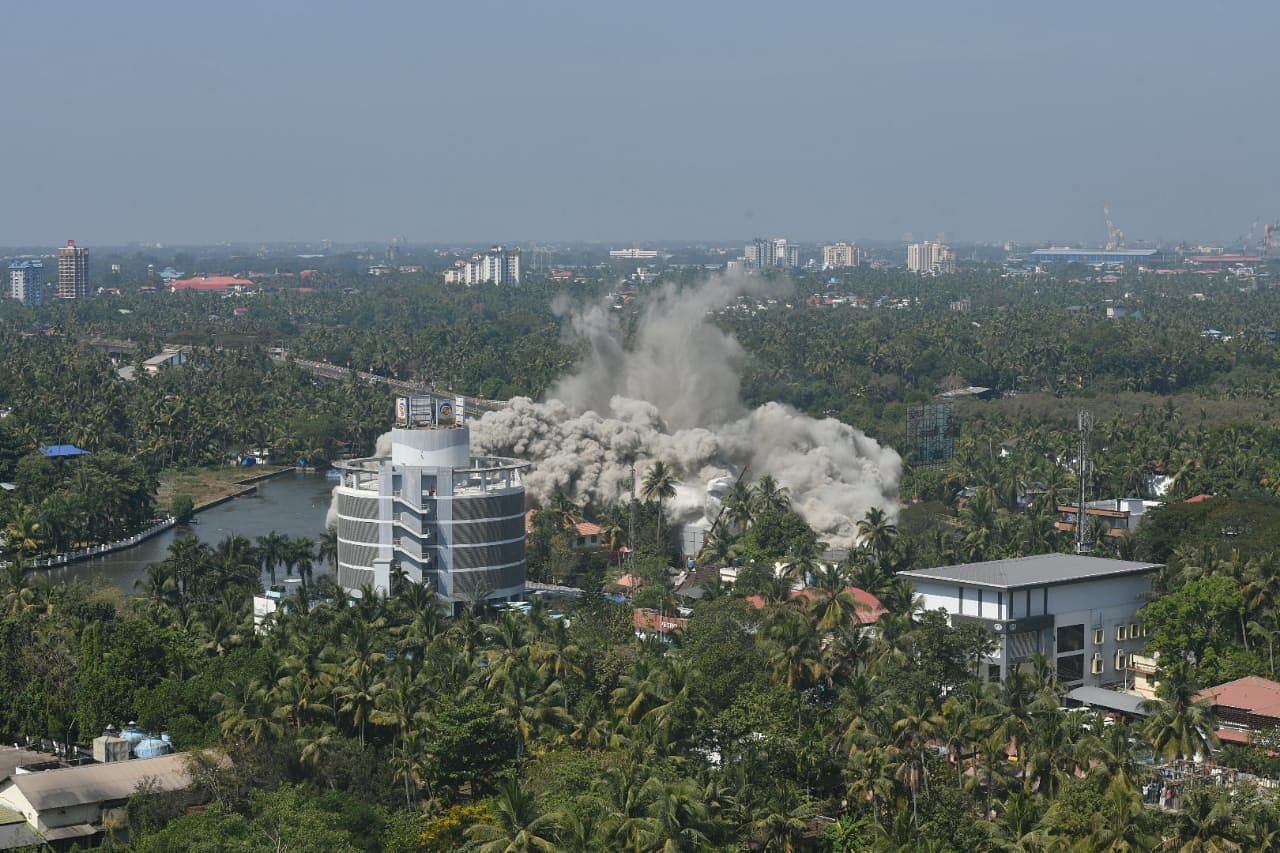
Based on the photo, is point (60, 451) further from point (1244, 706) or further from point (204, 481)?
point (1244, 706)

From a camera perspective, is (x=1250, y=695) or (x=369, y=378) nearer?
(x=1250, y=695)

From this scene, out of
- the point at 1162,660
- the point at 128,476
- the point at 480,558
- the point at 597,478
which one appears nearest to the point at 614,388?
the point at 597,478

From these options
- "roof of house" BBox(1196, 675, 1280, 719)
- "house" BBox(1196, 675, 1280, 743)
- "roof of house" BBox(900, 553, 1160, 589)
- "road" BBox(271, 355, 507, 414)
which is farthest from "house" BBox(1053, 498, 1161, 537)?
"road" BBox(271, 355, 507, 414)

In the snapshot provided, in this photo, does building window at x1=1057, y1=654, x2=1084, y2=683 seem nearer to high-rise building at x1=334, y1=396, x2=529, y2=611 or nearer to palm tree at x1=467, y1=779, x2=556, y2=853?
high-rise building at x1=334, y1=396, x2=529, y2=611

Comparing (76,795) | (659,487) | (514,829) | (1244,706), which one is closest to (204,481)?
(659,487)

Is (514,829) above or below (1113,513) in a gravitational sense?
above

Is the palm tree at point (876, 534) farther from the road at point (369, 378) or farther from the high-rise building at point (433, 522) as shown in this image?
the road at point (369, 378)

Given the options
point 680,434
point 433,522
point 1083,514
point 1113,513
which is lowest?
point 1113,513

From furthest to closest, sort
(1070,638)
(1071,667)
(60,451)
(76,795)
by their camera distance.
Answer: (60,451) < (1070,638) < (1071,667) < (76,795)
